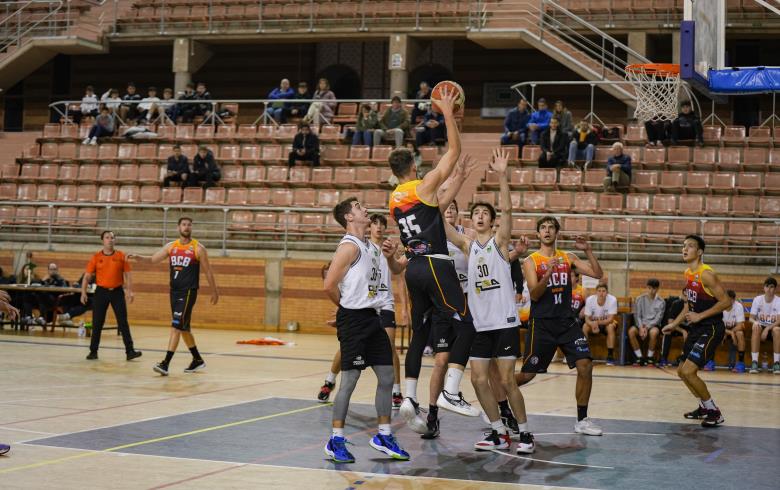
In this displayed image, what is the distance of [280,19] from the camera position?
96.4 ft

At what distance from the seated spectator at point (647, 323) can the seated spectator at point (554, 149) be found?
5.64 m

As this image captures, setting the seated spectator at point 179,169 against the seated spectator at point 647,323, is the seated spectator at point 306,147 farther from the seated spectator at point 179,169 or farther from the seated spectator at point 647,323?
the seated spectator at point 647,323

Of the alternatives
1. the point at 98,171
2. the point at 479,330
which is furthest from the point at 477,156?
the point at 479,330

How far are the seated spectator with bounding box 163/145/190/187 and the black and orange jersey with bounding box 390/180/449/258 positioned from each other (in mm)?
16943

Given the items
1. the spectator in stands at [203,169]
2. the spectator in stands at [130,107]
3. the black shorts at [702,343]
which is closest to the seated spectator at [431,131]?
the spectator in stands at [203,169]

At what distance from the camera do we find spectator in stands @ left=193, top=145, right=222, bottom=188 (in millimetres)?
24250

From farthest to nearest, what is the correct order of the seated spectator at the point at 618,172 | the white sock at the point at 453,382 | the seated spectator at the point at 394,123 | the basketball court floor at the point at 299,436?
the seated spectator at the point at 394,123 < the seated spectator at the point at 618,172 < the white sock at the point at 453,382 < the basketball court floor at the point at 299,436

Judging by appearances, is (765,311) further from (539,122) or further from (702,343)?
(539,122)

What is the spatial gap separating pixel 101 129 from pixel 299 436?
20542 millimetres

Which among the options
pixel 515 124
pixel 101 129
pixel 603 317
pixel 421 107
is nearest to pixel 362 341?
pixel 603 317

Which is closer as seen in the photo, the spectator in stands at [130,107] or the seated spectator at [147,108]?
the seated spectator at [147,108]

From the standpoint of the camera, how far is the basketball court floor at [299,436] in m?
6.99

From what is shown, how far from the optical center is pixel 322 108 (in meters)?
26.4

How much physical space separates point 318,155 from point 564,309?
15478mm
